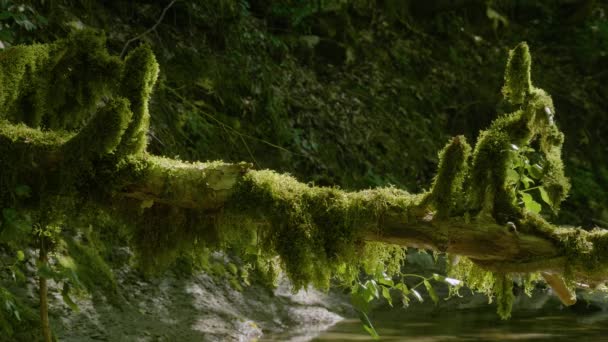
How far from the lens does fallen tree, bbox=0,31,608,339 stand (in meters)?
2.66

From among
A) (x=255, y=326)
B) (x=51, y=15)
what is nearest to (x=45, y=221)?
(x=255, y=326)

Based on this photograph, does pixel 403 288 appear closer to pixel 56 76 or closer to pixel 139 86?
pixel 139 86

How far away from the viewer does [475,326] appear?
5.93m

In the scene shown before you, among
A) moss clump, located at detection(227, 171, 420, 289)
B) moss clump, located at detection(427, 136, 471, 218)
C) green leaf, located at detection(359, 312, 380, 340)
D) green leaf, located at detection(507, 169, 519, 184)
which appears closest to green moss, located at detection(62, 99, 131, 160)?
moss clump, located at detection(227, 171, 420, 289)

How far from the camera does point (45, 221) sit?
3094 millimetres

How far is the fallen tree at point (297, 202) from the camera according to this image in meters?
2.66

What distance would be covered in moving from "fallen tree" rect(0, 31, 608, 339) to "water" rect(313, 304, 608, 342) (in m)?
2.39

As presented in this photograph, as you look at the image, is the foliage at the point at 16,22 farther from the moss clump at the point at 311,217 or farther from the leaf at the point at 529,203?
the leaf at the point at 529,203

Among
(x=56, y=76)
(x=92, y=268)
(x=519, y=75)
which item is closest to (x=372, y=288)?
(x=519, y=75)

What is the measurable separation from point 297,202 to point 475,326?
3672 millimetres

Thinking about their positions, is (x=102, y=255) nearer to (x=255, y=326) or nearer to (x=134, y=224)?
(x=255, y=326)

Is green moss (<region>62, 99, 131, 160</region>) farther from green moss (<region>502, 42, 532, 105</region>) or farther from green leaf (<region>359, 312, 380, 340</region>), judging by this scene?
green moss (<region>502, 42, 532, 105</region>)

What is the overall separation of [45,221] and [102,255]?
224 cm

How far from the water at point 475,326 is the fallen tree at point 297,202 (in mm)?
2390
